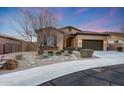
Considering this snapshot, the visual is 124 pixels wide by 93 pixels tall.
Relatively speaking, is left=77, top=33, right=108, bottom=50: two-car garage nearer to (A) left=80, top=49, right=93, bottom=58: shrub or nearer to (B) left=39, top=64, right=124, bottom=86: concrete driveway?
(A) left=80, top=49, right=93, bottom=58: shrub

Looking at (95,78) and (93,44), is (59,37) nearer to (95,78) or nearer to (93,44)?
(93,44)

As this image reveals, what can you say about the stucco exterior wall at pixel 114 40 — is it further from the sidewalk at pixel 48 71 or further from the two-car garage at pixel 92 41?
the sidewalk at pixel 48 71

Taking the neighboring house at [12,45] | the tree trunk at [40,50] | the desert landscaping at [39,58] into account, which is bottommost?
the desert landscaping at [39,58]

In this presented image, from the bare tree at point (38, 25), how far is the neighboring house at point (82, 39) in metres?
0.14

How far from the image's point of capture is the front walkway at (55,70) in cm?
357

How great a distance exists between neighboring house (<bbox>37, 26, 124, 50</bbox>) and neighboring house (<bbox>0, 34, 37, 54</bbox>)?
32 centimetres

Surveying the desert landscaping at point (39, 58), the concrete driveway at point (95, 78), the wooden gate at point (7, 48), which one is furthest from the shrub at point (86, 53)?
the wooden gate at point (7, 48)

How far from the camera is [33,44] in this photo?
397 centimetres

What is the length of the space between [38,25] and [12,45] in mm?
772

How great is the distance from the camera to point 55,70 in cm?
381
